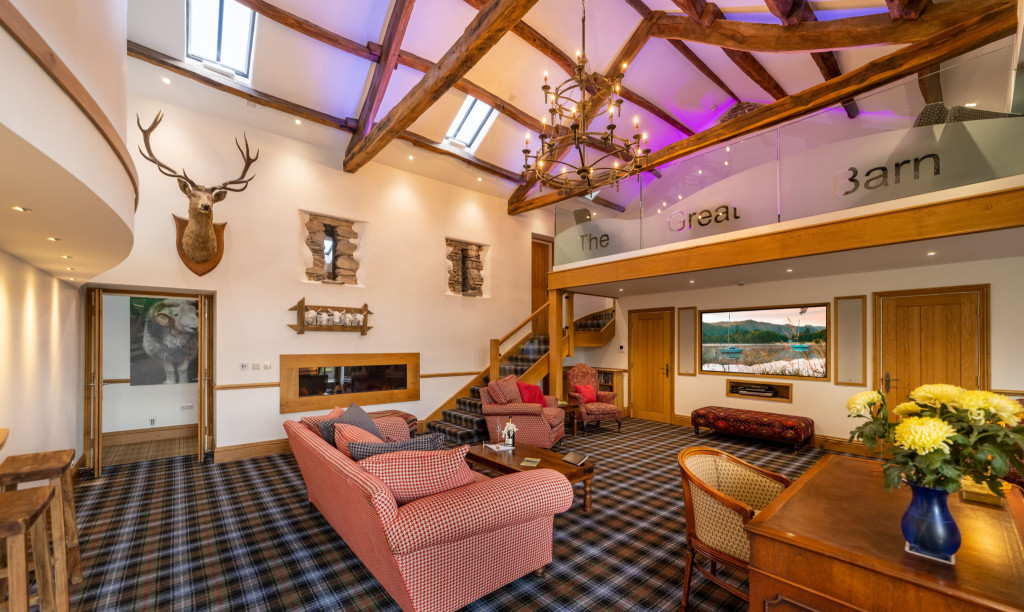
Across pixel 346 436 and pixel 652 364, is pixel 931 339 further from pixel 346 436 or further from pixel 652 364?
pixel 346 436

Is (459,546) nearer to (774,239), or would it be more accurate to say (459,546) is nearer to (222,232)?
(774,239)

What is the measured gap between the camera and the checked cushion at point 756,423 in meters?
5.66

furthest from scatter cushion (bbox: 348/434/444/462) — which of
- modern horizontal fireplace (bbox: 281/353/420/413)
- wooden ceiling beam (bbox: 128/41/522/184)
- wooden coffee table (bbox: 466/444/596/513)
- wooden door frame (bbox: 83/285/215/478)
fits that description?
wooden ceiling beam (bbox: 128/41/522/184)

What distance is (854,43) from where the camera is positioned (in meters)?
4.15

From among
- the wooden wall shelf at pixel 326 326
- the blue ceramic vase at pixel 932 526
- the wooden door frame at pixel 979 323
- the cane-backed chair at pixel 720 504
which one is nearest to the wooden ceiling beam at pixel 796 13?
the wooden door frame at pixel 979 323

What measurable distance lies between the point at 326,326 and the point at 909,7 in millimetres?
7444

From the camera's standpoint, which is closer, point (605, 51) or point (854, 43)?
point (854, 43)

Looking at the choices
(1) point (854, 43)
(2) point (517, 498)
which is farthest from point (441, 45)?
(2) point (517, 498)

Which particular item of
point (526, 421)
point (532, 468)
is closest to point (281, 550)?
point (532, 468)

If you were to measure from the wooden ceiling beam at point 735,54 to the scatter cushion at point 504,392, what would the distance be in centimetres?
507

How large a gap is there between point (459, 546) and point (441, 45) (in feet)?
19.1

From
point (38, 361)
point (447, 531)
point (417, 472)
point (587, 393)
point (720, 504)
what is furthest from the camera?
point (587, 393)

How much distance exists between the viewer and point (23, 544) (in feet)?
5.66

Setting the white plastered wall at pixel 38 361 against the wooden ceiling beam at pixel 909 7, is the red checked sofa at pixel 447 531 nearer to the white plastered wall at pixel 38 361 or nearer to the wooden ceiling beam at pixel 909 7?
the white plastered wall at pixel 38 361
